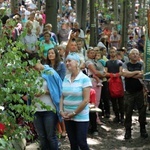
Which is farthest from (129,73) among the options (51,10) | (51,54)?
(51,10)

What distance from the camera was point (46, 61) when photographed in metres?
9.08

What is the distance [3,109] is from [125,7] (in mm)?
18544

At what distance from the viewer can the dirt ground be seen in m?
10.5

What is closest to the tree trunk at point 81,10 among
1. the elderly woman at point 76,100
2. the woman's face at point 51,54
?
the woman's face at point 51,54

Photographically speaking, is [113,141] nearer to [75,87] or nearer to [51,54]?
[51,54]

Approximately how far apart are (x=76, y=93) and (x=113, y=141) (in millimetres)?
3535

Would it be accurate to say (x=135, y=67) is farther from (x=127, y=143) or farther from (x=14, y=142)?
(x=14, y=142)

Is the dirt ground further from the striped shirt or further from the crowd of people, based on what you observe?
the striped shirt

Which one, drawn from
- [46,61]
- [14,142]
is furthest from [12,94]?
[46,61]

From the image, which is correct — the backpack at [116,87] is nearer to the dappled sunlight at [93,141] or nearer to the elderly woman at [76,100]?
the dappled sunlight at [93,141]

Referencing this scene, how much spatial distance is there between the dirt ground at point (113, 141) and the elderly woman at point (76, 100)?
1.72 m

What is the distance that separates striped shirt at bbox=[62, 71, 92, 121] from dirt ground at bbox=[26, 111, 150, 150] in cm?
180

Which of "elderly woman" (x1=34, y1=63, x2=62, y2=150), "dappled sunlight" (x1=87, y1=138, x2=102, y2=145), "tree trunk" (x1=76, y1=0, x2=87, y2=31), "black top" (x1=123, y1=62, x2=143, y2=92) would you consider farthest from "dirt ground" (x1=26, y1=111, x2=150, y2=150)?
"tree trunk" (x1=76, y1=0, x2=87, y2=31)

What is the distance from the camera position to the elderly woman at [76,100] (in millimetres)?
7871
